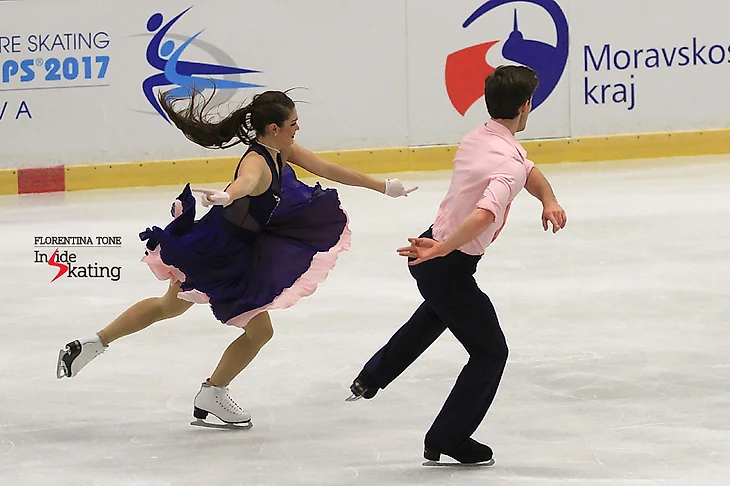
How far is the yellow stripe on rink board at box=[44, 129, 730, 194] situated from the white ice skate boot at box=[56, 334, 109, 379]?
574 centimetres

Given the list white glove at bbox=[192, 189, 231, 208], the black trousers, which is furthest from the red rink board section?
the black trousers

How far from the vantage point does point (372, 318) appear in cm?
521

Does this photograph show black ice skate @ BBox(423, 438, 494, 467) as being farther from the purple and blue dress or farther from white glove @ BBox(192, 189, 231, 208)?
white glove @ BBox(192, 189, 231, 208)

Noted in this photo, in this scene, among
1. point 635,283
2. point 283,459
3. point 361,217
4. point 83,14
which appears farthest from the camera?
point 83,14

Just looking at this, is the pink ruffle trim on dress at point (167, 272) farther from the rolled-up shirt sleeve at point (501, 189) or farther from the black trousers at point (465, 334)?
the rolled-up shirt sleeve at point (501, 189)

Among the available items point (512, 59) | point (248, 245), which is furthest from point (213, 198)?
point (512, 59)

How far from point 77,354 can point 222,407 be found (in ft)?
1.62

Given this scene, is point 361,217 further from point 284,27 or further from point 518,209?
point 284,27

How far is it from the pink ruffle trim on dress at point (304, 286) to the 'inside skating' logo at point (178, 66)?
585 cm

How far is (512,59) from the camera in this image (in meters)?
9.89

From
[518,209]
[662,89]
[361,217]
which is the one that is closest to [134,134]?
[361,217]

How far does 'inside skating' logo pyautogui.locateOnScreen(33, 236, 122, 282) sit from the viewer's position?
6285 millimetres

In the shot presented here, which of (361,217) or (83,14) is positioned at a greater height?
(83,14)

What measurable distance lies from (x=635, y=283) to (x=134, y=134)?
16.4ft
